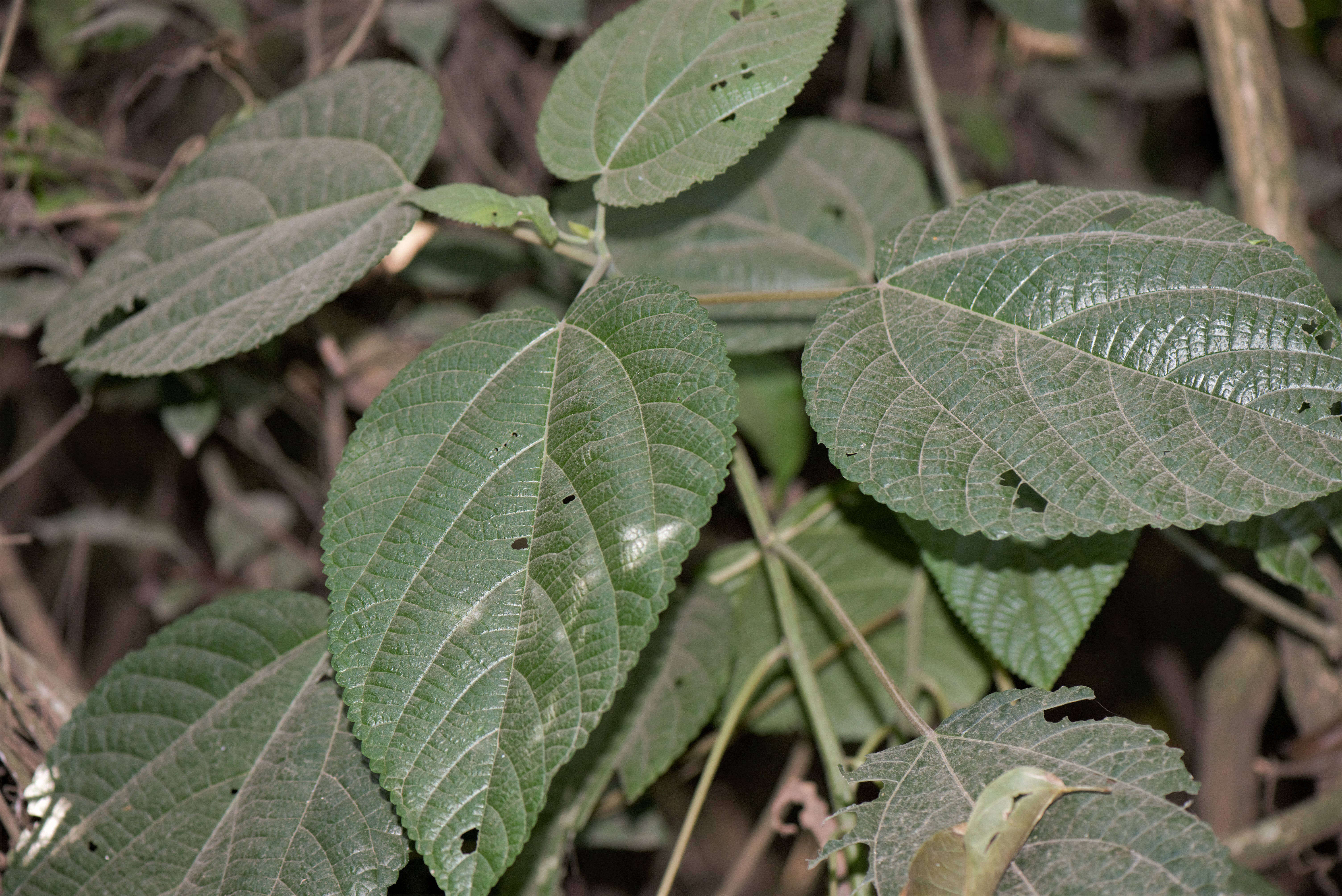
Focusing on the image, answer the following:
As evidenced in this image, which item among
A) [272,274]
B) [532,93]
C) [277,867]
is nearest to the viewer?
[277,867]

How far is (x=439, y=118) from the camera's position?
1.05 m

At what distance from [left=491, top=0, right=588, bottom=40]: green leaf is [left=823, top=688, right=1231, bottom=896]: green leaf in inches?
52.3

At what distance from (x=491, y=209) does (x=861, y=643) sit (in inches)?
21.6

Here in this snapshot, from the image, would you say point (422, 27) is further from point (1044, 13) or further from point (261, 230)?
point (1044, 13)

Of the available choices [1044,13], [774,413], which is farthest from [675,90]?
[1044,13]

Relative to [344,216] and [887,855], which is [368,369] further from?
[887,855]

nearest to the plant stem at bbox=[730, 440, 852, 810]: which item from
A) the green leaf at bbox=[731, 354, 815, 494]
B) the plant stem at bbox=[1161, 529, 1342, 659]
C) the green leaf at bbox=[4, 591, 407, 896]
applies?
the green leaf at bbox=[731, 354, 815, 494]

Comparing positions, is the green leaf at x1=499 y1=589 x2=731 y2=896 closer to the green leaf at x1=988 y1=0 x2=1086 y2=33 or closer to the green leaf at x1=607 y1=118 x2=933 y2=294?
the green leaf at x1=607 y1=118 x2=933 y2=294

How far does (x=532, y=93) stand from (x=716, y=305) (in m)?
0.87

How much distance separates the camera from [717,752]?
3.23ft

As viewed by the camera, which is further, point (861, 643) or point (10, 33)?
point (10, 33)

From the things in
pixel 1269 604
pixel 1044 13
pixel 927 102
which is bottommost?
pixel 1269 604

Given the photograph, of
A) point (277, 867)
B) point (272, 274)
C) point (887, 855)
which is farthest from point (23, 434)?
point (887, 855)

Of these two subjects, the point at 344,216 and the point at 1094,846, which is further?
the point at 344,216
